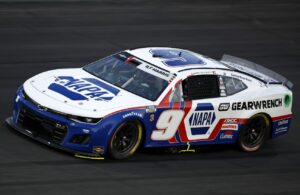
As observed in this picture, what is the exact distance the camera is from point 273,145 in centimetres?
1467

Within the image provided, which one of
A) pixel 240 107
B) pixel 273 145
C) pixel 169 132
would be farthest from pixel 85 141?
pixel 273 145

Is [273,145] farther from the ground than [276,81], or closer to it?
closer to it

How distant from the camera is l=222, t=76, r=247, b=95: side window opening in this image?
13641mm

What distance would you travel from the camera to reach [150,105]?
1255cm

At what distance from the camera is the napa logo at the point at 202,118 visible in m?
13.1

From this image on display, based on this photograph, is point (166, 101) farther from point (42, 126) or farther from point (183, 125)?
point (42, 126)

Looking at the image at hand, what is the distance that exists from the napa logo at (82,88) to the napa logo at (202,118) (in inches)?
48.7

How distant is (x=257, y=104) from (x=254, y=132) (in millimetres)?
508

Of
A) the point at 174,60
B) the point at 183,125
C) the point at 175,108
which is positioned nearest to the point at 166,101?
the point at 175,108

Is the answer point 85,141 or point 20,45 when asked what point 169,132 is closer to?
point 85,141

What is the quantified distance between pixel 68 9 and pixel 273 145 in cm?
988

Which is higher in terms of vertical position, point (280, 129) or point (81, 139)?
point (81, 139)

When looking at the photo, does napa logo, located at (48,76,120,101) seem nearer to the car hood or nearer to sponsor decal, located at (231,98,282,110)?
the car hood

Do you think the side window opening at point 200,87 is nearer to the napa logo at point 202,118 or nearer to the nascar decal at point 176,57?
the napa logo at point 202,118
